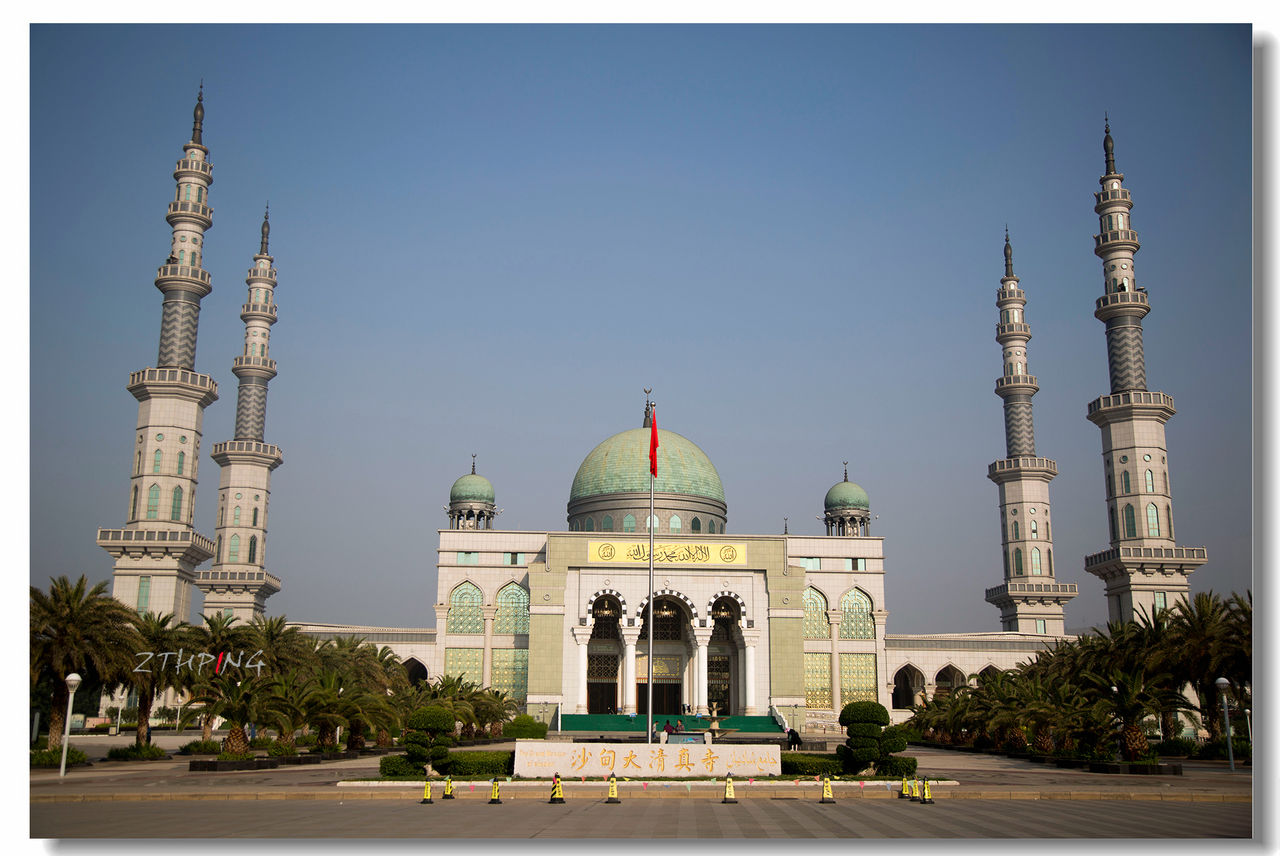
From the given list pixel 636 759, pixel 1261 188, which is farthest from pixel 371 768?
pixel 1261 188

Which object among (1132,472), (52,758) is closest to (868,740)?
(52,758)

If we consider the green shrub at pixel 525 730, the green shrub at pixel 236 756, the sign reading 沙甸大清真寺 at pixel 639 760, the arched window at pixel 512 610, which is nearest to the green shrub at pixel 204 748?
the green shrub at pixel 236 756

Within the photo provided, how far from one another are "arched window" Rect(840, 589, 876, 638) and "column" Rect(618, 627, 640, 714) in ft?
38.0

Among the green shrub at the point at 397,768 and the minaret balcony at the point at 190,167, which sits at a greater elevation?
the minaret balcony at the point at 190,167

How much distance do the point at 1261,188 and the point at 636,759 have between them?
15.2 metres

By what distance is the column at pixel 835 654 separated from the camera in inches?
2121

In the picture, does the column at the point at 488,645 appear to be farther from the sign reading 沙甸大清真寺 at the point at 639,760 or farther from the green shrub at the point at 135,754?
the sign reading 沙甸大清真寺 at the point at 639,760

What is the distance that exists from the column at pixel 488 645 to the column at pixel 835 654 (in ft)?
57.0

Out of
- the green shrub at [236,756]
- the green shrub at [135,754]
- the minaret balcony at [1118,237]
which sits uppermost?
the minaret balcony at [1118,237]

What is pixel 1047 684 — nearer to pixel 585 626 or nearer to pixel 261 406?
pixel 585 626

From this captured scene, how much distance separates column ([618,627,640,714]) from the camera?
2012 inches

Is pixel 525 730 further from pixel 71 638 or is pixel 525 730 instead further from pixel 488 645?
pixel 71 638

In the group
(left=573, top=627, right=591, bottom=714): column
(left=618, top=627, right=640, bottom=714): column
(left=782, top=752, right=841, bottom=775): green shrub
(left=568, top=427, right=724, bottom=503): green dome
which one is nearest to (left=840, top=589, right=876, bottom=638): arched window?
(left=568, top=427, right=724, bottom=503): green dome

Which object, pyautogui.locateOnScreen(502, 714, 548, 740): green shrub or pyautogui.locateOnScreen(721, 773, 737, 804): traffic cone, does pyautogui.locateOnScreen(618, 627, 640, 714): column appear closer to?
pyautogui.locateOnScreen(502, 714, 548, 740): green shrub
